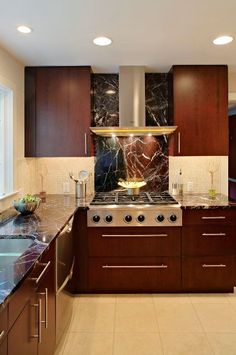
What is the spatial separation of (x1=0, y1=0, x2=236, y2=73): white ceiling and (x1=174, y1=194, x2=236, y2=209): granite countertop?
148 centimetres

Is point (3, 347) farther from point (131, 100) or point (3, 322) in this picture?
point (131, 100)

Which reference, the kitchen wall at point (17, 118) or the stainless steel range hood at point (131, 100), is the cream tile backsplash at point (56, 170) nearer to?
the kitchen wall at point (17, 118)

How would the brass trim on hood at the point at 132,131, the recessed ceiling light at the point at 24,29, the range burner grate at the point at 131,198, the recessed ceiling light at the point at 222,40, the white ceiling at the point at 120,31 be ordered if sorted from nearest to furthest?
the white ceiling at the point at 120,31 → the recessed ceiling light at the point at 24,29 → the recessed ceiling light at the point at 222,40 → the range burner grate at the point at 131,198 → the brass trim on hood at the point at 132,131

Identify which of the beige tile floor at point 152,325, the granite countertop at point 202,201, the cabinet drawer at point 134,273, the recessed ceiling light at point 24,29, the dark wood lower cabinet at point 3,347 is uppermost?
the recessed ceiling light at point 24,29

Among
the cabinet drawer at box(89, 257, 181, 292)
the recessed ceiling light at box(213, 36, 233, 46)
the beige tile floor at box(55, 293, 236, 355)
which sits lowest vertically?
the beige tile floor at box(55, 293, 236, 355)

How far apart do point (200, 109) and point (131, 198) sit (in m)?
1.26

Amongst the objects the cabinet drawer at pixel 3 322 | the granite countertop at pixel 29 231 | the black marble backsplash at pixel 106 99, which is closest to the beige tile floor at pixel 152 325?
the granite countertop at pixel 29 231

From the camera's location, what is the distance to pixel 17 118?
3.32m

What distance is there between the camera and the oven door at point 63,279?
2.23m

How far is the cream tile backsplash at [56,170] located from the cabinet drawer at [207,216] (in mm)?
1420

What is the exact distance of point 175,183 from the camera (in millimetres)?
3789

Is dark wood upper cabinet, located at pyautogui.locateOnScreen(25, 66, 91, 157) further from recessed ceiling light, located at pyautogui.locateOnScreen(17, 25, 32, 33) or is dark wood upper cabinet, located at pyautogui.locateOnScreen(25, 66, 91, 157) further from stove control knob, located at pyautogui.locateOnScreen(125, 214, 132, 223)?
recessed ceiling light, located at pyautogui.locateOnScreen(17, 25, 32, 33)

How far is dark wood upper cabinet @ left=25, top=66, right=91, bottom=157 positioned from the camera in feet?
11.4

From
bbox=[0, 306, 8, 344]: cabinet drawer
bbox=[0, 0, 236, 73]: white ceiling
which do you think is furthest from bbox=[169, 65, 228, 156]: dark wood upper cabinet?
bbox=[0, 306, 8, 344]: cabinet drawer
